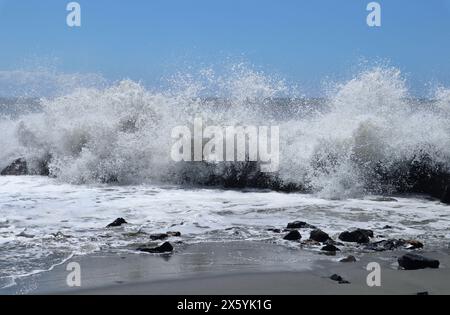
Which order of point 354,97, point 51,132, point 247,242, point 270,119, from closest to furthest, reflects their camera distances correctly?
point 247,242, point 354,97, point 270,119, point 51,132

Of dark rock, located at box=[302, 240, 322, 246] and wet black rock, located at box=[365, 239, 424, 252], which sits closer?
wet black rock, located at box=[365, 239, 424, 252]

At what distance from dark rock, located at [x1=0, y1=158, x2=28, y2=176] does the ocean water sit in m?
0.19

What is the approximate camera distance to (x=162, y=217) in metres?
7.45

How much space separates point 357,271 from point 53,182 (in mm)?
7415

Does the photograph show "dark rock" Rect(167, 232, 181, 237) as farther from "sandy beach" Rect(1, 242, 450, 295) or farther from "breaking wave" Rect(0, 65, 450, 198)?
"breaking wave" Rect(0, 65, 450, 198)

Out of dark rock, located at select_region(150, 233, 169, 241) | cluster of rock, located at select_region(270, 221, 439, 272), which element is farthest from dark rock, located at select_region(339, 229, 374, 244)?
dark rock, located at select_region(150, 233, 169, 241)

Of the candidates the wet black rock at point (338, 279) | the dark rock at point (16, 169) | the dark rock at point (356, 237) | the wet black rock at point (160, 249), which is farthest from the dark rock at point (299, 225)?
the dark rock at point (16, 169)

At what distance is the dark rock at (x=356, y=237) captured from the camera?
600cm

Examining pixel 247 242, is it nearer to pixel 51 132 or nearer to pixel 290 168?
pixel 290 168

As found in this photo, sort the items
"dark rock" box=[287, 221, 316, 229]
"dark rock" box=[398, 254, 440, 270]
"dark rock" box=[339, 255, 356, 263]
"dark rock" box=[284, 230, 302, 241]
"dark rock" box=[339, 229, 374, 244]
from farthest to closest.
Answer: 1. "dark rock" box=[287, 221, 316, 229]
2. "dark rock" box=[284, 230, 302, 241]
3. "dark rock" box=[339, 229, 374, 244]
4. "dark rock" box=[339, 255, 356, 263]
5. "dark rock" box=[398, 254, 440, 270]

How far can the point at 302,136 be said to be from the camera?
37.2 feet

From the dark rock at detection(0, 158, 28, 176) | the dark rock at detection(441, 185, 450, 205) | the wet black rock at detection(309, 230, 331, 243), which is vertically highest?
the dark rock at detection(0, 158, 28, 176)

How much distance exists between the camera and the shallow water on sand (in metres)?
5.90
